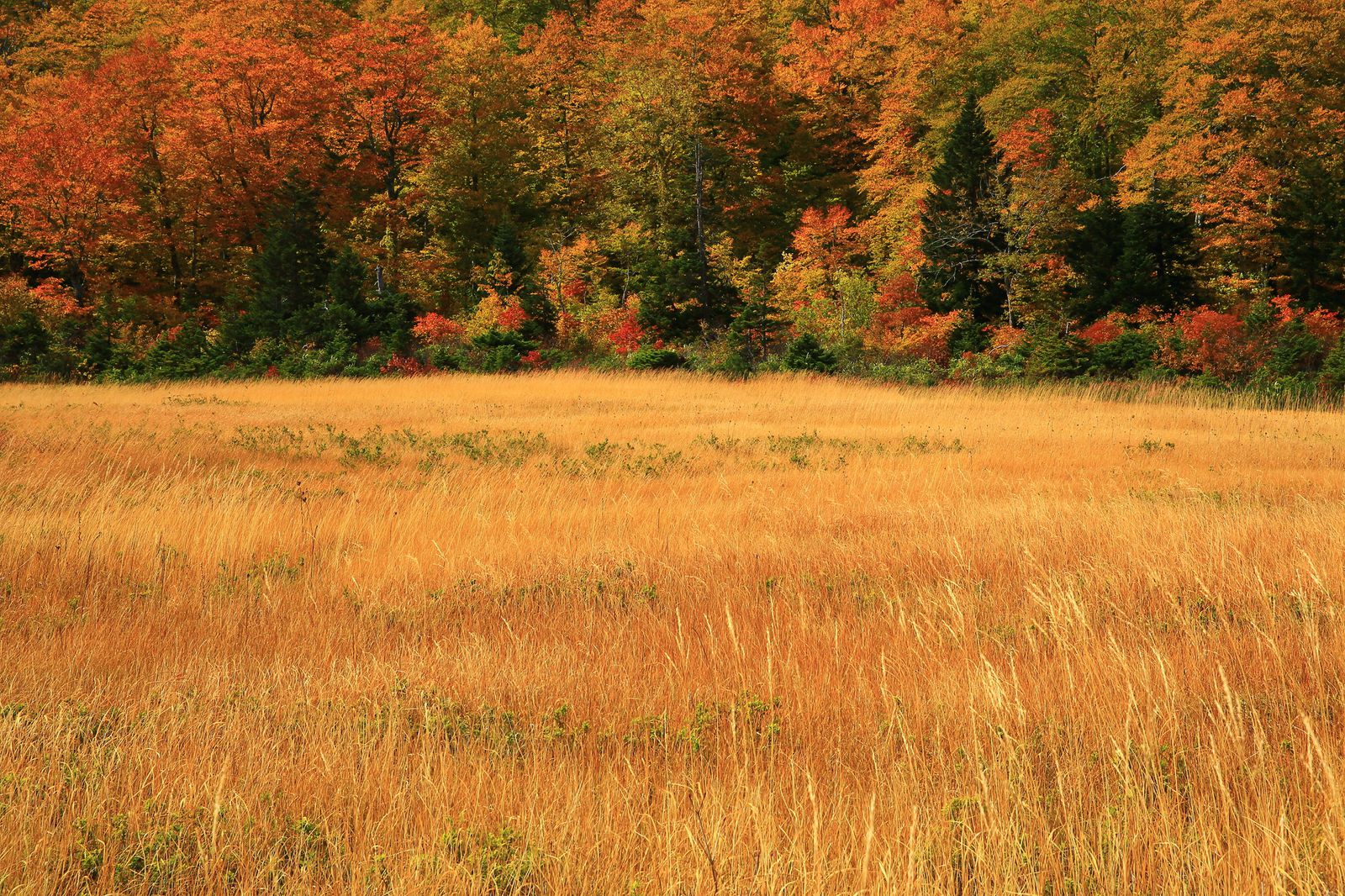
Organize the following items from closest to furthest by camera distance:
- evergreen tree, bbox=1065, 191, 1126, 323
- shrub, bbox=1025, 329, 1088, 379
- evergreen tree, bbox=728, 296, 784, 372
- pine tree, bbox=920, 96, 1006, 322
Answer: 1. shrub, bbox=1025, 329, 1088, 379
2. evergreen tree, bbox=1065, 191, 1126, 323
3. pine tree, bbox=920, 96, 1006, 322
4. evergreen tree, bbox=728, 296, 784, 372

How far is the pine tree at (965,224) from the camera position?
29562 millimetres

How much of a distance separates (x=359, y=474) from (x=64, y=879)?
26.8ft

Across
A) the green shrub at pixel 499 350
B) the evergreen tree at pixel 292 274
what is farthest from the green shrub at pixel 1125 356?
the evergreen tree at pixel 292 274

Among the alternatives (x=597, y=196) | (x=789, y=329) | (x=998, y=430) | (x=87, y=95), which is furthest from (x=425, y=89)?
(x=998, y=430)

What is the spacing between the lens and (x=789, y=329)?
3447 centimetres

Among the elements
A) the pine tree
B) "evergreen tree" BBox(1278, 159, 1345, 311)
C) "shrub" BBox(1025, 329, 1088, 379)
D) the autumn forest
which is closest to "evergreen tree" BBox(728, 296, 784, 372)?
the autumn forest

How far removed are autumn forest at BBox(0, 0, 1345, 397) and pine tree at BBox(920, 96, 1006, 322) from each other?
0.43 feet

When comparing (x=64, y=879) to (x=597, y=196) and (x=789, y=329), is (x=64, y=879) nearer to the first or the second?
(x=789, y=329)

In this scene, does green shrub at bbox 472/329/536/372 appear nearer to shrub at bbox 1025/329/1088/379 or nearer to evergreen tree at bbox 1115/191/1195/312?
shrub at bbox 1025/329/1088/379

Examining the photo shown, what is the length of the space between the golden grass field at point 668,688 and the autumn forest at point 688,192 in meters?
20.5

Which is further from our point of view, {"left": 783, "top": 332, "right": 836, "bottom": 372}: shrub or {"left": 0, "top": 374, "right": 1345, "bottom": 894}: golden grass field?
{"left": 783, "top": 332, "right": 836, "bottom": 372}: shrub

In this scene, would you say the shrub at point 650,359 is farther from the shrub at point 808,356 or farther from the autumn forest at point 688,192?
the shrub at point 808,356

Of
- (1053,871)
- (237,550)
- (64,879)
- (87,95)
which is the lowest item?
(237,550)

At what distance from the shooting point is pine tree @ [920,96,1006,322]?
29.6 meters
